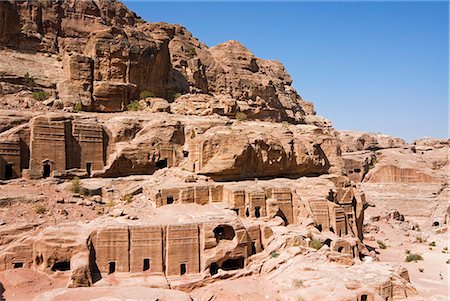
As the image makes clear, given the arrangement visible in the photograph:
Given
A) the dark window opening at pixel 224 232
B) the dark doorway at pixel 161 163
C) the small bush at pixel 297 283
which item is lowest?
the small bush at pixel 297 283

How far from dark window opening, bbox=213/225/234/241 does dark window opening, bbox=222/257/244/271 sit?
1116 millimetres

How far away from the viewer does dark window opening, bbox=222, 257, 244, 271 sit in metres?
19.7

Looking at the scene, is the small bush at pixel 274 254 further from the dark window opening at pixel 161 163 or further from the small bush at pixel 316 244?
the dark window opening at pixel 161 163

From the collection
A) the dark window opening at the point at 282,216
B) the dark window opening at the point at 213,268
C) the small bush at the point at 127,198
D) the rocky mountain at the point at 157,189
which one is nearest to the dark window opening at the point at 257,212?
the rocky mountain at the point at 157,189

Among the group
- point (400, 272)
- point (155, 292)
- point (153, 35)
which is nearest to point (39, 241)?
point (155, 292)

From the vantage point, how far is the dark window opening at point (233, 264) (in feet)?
64.5

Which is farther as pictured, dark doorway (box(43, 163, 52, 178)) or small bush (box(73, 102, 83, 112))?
small bush (box(73, 102, 83, 112))

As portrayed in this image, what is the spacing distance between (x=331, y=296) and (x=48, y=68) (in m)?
25.2

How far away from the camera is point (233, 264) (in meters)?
19.9

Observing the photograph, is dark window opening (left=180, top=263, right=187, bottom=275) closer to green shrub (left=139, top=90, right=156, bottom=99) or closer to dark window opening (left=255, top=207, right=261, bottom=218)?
dark window opening (left=255, top=207, right=261, bottom=218)

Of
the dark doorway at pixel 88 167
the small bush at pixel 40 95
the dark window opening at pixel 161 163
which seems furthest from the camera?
the small bush at pixel 40 95

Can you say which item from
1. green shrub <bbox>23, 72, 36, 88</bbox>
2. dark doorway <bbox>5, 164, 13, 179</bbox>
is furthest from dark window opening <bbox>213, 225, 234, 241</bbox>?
green shrub <bbox>23, 72, 36, 88</bbox>

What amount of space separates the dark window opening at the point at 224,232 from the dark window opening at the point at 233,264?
1116 mm

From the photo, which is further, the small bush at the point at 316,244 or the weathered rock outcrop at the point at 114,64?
the weathered rock outcrop at the point at 114,64
